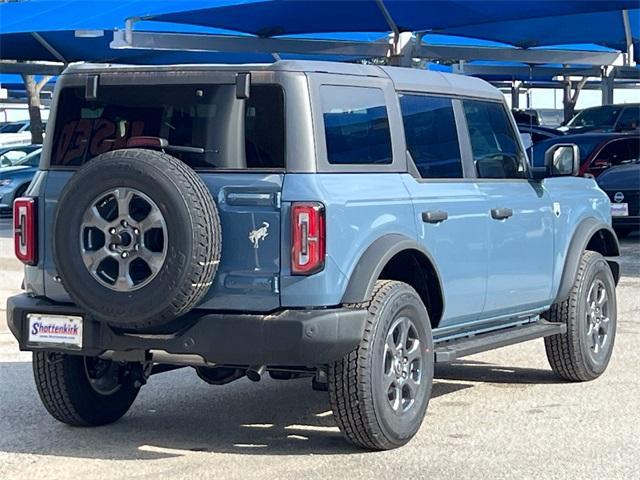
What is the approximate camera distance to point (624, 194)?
1670cm

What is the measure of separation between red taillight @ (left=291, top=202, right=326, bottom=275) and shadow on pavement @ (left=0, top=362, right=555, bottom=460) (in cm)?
105

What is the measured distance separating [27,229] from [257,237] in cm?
133

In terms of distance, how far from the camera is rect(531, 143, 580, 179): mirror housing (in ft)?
25.5

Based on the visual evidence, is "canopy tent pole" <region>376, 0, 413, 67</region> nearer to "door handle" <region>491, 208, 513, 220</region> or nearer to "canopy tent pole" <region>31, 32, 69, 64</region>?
"canopy tent pole" <region>31, 32, 69, 64</region>

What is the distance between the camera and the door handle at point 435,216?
21.6 feet

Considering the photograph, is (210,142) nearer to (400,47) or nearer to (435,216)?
(435,216)

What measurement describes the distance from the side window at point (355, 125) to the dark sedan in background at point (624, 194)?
415 inches

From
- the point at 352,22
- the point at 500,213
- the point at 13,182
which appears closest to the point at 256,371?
the point at 500,213

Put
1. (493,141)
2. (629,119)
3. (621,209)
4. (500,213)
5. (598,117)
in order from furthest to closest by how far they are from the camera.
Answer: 1. (598,117)
2. (629,119)
3. (621,209)
4. (493,141)
5. (500,213)

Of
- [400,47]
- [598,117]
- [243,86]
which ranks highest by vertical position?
[400,47]

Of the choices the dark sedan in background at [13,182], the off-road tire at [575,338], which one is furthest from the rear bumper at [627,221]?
the dark sedan in background at [13,182]

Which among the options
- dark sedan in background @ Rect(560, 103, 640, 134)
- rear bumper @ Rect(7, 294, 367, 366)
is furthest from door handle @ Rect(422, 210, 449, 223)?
dark sedan in background @ Rect(560, 103, 640, 134)

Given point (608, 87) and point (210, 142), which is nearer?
point (210, 142)

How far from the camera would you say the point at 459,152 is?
23.7ft
